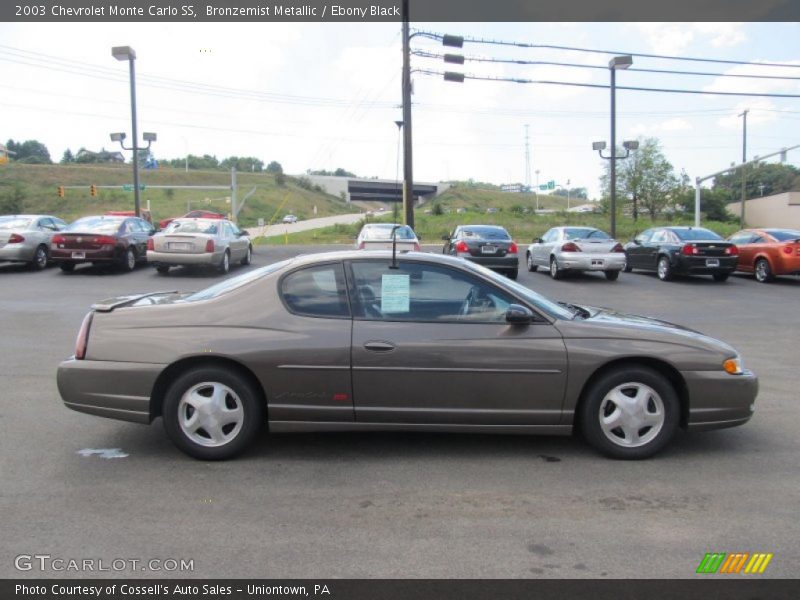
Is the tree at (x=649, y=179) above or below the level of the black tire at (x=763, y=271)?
above

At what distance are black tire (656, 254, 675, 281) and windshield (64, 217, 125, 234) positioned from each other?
1410 centimetres

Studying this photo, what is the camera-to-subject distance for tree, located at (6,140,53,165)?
112963mm

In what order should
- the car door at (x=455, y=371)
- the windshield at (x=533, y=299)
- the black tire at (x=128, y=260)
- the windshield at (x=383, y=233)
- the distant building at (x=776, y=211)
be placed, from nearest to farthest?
the car door at (x=455, y=371)
the windshield at (x=533, y=299)
the windshield at (x=383, y=233)
the black tire at (x=128, y=260)
the distant building at (x=776, y=211)

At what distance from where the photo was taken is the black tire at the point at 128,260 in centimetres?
1771

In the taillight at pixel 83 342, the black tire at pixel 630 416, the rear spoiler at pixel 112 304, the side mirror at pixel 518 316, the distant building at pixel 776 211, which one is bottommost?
the black tire at pixel 630 416

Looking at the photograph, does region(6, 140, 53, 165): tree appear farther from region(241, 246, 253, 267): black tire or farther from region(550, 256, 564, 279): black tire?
region(550, 256, 564, 279): black tire

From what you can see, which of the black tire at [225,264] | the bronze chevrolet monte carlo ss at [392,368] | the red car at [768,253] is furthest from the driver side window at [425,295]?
the red car at [768,253]

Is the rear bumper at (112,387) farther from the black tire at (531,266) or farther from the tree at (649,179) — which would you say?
the tree at (649,179)

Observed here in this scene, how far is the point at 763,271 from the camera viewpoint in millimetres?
17875

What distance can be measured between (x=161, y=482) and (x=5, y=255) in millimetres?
15500

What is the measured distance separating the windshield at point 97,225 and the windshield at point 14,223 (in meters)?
1.24

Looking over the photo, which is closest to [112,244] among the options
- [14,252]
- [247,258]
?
[14,252]

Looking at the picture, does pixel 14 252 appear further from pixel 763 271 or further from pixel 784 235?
pixel 784 235
